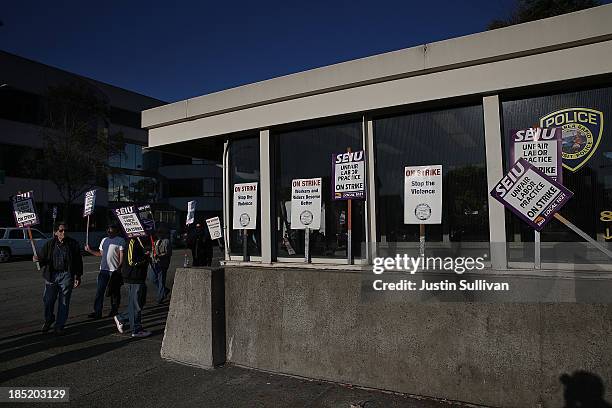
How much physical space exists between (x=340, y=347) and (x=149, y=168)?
4544 centimetres

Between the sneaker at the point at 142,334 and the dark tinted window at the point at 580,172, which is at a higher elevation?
the dark tinted window at the point at 580,172

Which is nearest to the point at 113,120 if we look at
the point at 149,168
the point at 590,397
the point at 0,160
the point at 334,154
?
the point at 149,168

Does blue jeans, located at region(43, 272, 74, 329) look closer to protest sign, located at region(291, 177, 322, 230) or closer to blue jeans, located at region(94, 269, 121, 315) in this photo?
blue jeans, located at region(94, 269, 121, 315)

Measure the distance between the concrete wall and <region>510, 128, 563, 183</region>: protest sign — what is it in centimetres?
125

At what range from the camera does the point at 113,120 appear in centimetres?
4056

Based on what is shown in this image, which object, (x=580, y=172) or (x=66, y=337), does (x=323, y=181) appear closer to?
(x=580, y=172)

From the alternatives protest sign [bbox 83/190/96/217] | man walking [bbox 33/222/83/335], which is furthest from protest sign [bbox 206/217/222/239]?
man walking [bbox 33/222/83/335]

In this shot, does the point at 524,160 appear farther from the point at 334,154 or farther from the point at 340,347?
the point at 340,347

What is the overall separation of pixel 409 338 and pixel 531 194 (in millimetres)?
1789

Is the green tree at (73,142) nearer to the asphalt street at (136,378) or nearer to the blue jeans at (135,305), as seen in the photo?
the asphalt street at (136,378)

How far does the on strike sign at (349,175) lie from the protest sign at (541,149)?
61.3 inches

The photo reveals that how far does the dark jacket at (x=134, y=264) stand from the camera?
709 centimetres

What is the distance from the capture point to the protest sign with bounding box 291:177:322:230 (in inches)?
216

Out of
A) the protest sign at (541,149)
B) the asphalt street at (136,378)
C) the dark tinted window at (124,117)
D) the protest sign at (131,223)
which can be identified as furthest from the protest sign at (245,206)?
the dark tinted window at (124,117)
